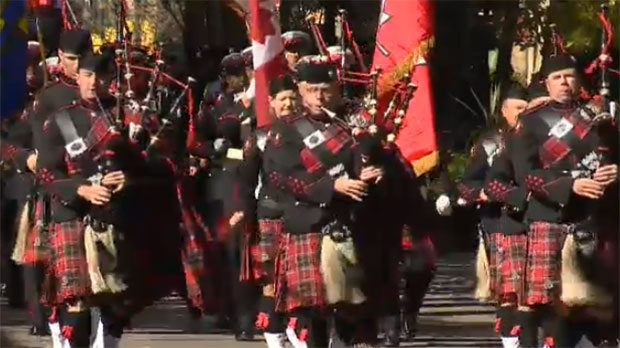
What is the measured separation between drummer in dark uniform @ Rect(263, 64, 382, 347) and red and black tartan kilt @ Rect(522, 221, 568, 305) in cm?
86

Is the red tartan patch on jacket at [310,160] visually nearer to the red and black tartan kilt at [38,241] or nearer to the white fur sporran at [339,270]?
the white fur sporran at [339,270]

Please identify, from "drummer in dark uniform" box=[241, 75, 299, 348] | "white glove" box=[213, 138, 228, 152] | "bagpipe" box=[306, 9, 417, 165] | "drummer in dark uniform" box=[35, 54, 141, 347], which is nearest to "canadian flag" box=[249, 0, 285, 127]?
"bagpipe" box=[306, 9, 417, 165]

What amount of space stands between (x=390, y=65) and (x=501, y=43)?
6450mm

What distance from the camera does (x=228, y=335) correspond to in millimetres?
13375

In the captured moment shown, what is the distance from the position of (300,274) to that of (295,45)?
3263 mm

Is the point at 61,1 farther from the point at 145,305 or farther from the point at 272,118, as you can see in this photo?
the point at 145,305

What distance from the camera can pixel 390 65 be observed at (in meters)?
13.0

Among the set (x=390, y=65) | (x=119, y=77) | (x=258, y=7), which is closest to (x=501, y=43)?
(x=390, y=65)

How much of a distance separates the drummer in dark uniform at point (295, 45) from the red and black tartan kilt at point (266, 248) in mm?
1392

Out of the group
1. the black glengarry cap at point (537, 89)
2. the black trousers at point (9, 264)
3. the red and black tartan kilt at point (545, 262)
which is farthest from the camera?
the black trousers at point (9, 264)

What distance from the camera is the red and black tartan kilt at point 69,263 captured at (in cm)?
943

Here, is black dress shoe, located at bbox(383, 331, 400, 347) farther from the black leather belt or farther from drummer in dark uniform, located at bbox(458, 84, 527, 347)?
the black leather belt

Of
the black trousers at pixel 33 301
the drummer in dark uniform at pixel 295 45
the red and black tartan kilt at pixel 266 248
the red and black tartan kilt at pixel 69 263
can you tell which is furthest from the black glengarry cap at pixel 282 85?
the black trousers at pixel 33 301

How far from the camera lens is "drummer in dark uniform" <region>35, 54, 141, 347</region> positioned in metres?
9.38
